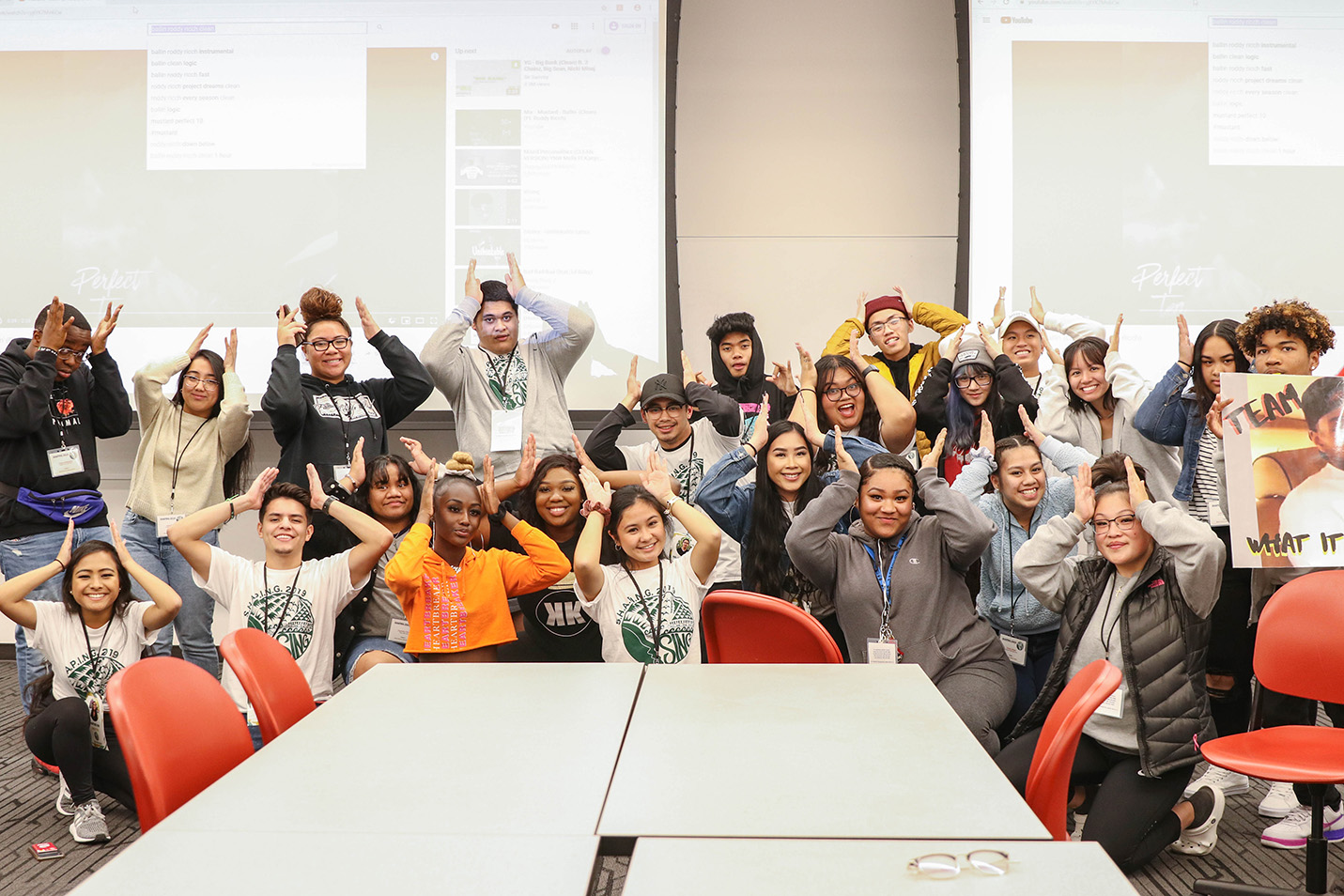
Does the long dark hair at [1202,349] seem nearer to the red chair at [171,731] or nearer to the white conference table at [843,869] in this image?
the white conference table at [843,869]

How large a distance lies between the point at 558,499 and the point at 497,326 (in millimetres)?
896

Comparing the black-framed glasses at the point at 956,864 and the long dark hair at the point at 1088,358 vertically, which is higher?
the long dark hair at the point at 1088,358

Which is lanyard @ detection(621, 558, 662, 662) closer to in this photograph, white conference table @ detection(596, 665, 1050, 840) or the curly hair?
white conference table @ detection(596, 665, 1050, 840)

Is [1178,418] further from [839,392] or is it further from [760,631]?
[760,631]

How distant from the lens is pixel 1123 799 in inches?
102

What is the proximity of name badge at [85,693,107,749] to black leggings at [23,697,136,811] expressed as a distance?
0.04 feet

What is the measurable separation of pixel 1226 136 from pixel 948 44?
1364 millimetres

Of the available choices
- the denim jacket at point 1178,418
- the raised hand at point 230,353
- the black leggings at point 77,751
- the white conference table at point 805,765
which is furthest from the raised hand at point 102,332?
the denim jacket at point 1178,418

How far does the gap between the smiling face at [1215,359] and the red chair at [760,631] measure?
6.03ft

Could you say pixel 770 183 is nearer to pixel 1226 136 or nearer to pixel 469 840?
pixel 1226 136

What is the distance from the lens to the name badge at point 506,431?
13.1ft


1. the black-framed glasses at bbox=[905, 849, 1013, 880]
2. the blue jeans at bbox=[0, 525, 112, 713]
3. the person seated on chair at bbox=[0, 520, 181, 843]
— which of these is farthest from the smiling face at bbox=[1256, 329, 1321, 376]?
the blue jeans at bbox=[0, 525, 112, 713]

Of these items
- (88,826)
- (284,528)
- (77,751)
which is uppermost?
(284,528)

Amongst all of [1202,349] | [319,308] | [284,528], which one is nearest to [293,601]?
[284,528]
